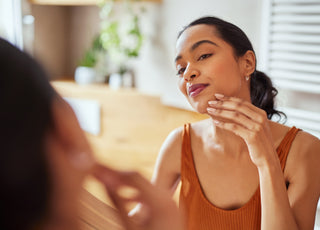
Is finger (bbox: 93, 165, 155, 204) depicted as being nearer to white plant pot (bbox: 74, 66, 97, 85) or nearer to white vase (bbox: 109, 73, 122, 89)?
white vase (bbox: 109, 73, 122, 89)

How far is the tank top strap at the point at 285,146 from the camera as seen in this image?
1.00 m

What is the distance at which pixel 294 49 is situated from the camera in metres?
1.56

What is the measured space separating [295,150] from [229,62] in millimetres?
296

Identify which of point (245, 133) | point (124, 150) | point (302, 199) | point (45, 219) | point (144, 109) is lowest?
point (124, 150)

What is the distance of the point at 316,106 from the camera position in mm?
1588

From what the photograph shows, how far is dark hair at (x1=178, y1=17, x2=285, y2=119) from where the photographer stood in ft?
3.28

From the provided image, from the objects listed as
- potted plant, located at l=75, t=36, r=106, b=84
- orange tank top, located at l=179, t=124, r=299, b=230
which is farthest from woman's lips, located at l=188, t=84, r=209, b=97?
potted plant, located at l=75, t=36, r=106, b=84

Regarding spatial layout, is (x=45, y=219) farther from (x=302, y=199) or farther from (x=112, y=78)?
(x=112, y=78)

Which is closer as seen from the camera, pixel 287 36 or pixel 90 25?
pixel 287 36

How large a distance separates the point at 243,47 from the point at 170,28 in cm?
128

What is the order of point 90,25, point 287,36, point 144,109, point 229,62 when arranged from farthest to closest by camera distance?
1. point 90,25
2. point 144,109
3. point 287,36
4. point 229,62

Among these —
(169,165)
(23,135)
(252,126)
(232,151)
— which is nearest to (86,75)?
(169,165)

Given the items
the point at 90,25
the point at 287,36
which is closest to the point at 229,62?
the point at 287,36

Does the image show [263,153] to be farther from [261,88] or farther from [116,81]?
[116,81]
